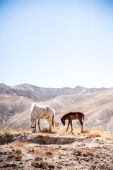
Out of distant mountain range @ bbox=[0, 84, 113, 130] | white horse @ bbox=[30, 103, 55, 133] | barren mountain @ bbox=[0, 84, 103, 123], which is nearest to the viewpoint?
white horse @ bbox=[30, 103, 55, 133]

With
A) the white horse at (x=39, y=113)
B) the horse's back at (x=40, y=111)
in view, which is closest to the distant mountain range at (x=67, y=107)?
the white horse at (x=39, y=113)

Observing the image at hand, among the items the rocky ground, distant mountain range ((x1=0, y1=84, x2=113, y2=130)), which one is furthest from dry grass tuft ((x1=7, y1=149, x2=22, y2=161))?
distant mountain range ((x1=0, y1=84, x2=113, y2=130))

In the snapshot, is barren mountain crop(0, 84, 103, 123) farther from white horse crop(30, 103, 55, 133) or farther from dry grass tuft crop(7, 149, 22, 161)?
dry grass tuft crop(7, 149, 22, 161)

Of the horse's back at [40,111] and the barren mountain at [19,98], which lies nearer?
the horse's back at [40,111]

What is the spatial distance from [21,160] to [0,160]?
30.5 inches

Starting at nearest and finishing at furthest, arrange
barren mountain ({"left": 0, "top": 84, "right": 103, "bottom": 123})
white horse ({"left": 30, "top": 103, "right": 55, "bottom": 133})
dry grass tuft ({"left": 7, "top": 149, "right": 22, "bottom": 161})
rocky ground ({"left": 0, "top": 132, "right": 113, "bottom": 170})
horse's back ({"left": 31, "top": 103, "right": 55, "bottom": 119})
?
rocky ground ({"left": 0, "top": 132, "right": 113, "bottom": 170}) → dry grass tuft ({"left": 7, "top": 149, "right": 22, "bottom": 161}) → white horse ({"left": 30, "top": 103, "right": 55, "bottom": 133}) → horse's back ({"left": 31, "top": 103, "right": 55, "bottom": 119}) → barren mountain ({"left": 0, "top": 84, "right": 103, "bottom": 123})

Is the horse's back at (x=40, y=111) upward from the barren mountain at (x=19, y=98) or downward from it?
downward

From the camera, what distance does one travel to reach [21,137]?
467 inches

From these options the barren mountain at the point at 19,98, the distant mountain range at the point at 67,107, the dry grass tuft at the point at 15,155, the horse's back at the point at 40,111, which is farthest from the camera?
the barren mountain at the point at 19,98

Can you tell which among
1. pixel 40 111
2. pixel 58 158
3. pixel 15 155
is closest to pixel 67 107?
pixel 40 111

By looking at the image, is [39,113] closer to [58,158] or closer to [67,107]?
[58,158]

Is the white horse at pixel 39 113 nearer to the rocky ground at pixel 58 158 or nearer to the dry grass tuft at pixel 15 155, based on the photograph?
the rocky ground at pixel 58 158

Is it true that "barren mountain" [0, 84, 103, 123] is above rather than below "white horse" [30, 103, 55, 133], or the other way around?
above

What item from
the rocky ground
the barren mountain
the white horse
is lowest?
the rocky ground
